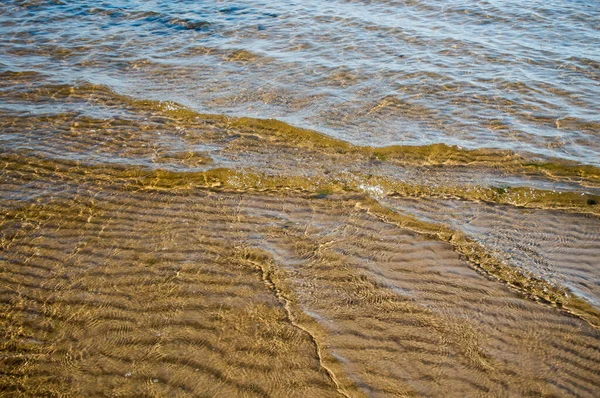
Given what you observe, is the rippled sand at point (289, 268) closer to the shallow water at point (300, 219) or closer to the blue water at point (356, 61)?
the shallow water at point (300, 219)

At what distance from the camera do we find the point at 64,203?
232 inches

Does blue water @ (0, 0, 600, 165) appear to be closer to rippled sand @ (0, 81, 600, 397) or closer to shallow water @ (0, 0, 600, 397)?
shallow water @ (0, 0, 600, 397)

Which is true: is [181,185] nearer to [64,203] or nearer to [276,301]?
[64,203]

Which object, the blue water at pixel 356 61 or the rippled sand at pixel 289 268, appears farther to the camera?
the blue water at pixel 356 61

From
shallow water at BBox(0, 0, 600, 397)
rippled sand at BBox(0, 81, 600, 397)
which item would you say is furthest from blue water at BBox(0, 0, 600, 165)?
rippled sand at BBox(0, 81, 600, 397)

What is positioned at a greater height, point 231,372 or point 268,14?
point 268,14

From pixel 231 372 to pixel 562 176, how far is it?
18.9 feet

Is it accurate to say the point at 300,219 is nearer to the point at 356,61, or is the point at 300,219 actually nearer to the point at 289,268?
the point at 289,268

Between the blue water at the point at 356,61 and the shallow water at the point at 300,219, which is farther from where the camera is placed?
the blue water at the point at 356,61

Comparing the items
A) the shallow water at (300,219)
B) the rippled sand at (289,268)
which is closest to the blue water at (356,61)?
the shallow water at (300,219)

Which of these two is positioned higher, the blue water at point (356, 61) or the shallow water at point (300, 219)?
the blue water at point (356, 61)

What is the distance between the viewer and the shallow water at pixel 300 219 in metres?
3.91

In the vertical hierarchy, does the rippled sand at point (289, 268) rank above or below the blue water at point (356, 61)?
below

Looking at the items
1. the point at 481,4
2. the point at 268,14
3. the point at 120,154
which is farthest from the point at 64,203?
the point at 481,4
